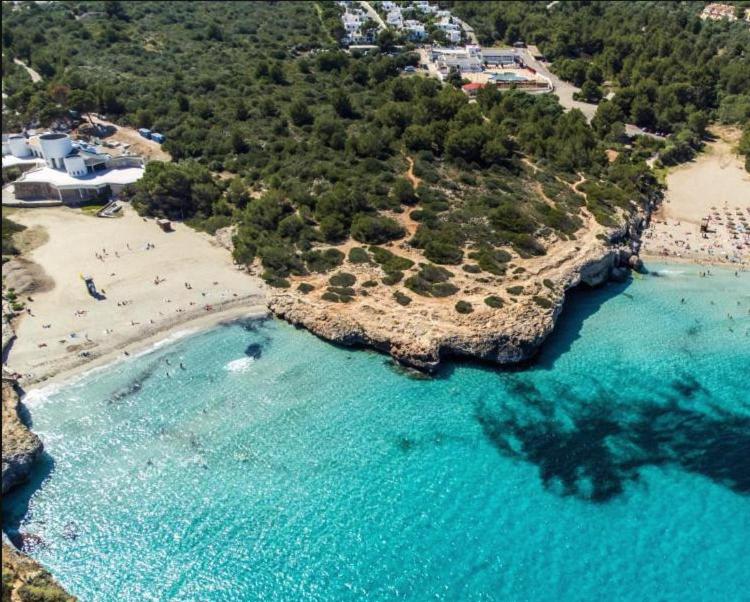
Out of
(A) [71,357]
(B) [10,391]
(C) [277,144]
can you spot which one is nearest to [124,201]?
(C) [277,144]

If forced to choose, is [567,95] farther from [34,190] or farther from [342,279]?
[34,190]

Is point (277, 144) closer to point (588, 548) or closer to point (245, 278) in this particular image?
point (245, 278)

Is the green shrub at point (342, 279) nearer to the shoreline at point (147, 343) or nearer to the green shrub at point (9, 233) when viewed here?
the shoreline at point (147, 343)

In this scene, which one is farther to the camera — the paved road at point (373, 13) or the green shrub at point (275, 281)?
the paved road at point (373, 13)

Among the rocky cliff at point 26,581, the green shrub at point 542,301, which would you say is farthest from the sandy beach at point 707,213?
the rocky cliff at point 26,581

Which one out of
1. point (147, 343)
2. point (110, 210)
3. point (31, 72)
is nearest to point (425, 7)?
point (31, 72)

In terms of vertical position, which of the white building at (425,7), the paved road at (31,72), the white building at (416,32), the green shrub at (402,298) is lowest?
the green shrub at (402,298)

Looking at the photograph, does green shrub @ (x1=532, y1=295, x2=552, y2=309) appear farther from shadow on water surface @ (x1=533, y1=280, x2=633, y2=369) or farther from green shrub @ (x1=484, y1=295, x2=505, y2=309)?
green shrub @ (x1=484, y1=295, x2=505, y2=309)

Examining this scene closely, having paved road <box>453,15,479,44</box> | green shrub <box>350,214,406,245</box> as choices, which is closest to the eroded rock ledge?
green shrub <box>350,214,406,245</box>
